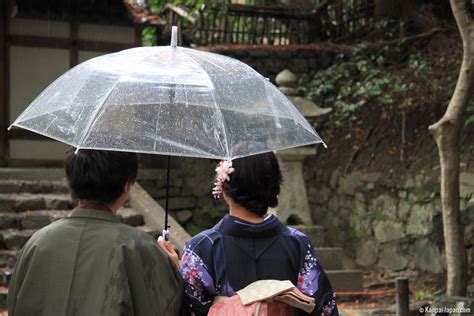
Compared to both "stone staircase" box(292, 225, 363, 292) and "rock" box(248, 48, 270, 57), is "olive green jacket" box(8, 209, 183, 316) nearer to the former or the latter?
"stone staircase" box(292, 225, 363, 292)

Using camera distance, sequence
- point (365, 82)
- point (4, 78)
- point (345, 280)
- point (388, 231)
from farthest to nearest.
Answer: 1. point (365, 82)
2. point (4, 78)
3. point (388, 231)
4. point (345, 280)

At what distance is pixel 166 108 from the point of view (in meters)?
3.10

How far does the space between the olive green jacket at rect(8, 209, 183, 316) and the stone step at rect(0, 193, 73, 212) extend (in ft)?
20.4

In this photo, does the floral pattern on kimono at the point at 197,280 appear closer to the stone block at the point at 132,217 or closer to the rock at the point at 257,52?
the stone block at the point at 132,217

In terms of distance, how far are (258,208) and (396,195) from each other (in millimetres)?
7416

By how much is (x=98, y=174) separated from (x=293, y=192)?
21.0ft

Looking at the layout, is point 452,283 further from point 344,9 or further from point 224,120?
point 344,9

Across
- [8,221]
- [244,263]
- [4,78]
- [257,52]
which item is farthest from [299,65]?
[244,263]

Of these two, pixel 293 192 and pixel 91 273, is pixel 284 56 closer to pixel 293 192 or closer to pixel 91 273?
pixel 293 192

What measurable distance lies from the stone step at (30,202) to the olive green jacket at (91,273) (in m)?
6.22

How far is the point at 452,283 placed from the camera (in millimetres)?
6367

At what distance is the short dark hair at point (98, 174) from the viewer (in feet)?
8.23

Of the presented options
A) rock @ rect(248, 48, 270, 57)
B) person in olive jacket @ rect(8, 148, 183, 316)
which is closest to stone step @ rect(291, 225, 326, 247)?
rock @ rect(248, 48, 270, 57)

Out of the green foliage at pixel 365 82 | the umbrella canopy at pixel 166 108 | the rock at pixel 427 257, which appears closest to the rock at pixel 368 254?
the rock at pixel 427 257
